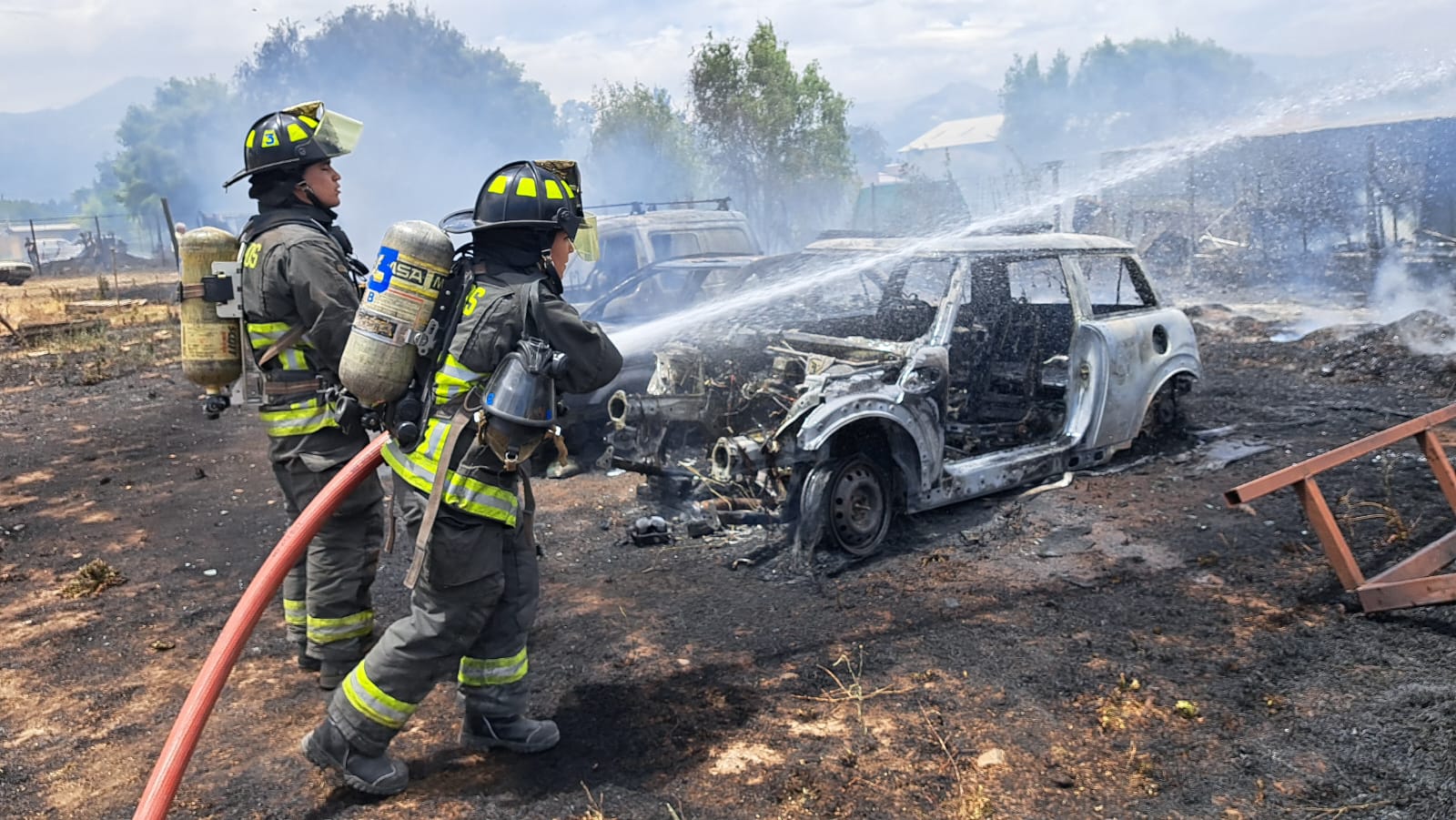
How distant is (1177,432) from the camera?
670 centimetres

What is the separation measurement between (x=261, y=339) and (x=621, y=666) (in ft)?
6.38

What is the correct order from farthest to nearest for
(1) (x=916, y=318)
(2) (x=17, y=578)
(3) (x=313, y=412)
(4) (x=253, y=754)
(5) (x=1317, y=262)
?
(5) (x=1317, y=262)
(1) (x=916, y=318)
(2) (x=17, y=578)
(3) (x=313, y=412)
(4) (x=253, y=754)

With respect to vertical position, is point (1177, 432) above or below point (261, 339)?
below

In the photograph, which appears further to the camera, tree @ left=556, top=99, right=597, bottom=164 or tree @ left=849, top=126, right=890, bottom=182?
tree @ left=849, top=126, right=890, bottom=182

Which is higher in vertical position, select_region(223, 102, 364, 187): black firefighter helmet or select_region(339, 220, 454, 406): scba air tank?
select_region(223, 102, 364, 187): black firefighter helmet

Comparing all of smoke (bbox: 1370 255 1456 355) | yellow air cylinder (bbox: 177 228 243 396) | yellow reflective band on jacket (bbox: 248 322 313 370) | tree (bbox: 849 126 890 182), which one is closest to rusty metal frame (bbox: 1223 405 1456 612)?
yellow reflective band on jacket (bbox: 248 322 313 370)

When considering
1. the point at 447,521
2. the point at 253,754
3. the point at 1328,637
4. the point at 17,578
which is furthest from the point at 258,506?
the point at 1328,637

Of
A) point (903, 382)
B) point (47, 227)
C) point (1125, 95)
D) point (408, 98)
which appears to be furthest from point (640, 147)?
point (47, 227)

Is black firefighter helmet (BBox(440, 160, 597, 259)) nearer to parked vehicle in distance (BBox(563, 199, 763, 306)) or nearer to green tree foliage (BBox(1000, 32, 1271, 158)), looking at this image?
parked vehicle in distance (BBox(563, 199, 763, 306))

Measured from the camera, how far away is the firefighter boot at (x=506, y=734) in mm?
3250

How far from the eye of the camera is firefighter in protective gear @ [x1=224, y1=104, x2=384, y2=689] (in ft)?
12.0

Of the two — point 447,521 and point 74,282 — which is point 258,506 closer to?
point 447,521

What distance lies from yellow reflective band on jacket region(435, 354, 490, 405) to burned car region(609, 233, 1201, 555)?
1.95 metres

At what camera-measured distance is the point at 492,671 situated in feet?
10.6
